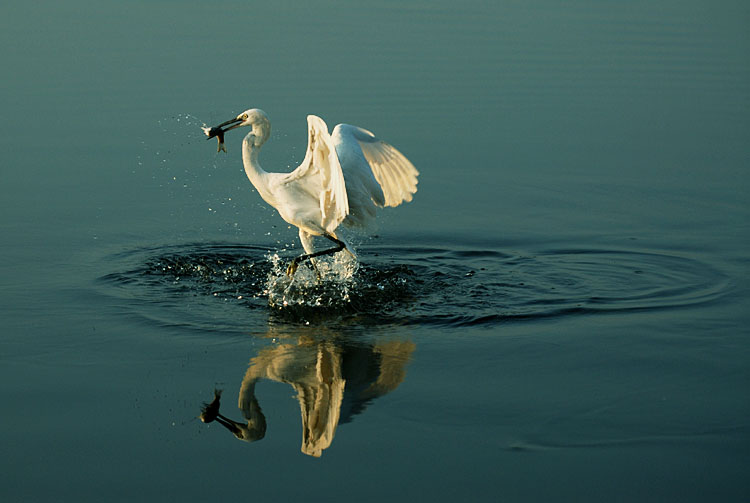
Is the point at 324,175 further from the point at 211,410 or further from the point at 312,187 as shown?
the point at 211,410

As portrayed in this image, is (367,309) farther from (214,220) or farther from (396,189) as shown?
(214,220)

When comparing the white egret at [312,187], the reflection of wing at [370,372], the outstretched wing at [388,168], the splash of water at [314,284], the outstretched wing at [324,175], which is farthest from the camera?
the outstretched wing at [388,168]

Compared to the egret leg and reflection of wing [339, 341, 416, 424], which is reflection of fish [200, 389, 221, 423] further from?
the egret leg

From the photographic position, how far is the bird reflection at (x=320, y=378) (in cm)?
647

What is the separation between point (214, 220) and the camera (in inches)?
455

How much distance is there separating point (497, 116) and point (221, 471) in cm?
1042

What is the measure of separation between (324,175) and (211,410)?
2871mm

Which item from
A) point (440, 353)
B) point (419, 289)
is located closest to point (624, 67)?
point (419, 289)

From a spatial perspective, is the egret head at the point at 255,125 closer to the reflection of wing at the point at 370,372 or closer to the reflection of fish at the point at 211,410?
the reflection of wing at the point at 370,372

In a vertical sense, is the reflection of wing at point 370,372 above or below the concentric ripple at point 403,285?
below

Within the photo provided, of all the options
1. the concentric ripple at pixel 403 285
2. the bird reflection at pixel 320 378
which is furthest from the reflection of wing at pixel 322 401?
the concentric ripple at pixel 403 285

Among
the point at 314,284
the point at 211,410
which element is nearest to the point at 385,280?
the point at 314,284

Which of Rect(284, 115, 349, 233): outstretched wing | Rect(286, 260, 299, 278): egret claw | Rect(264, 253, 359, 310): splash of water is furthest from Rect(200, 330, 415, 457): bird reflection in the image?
Rect(286, 260, 299, 278): egret claw

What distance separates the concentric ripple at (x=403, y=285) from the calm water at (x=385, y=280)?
38 mm
